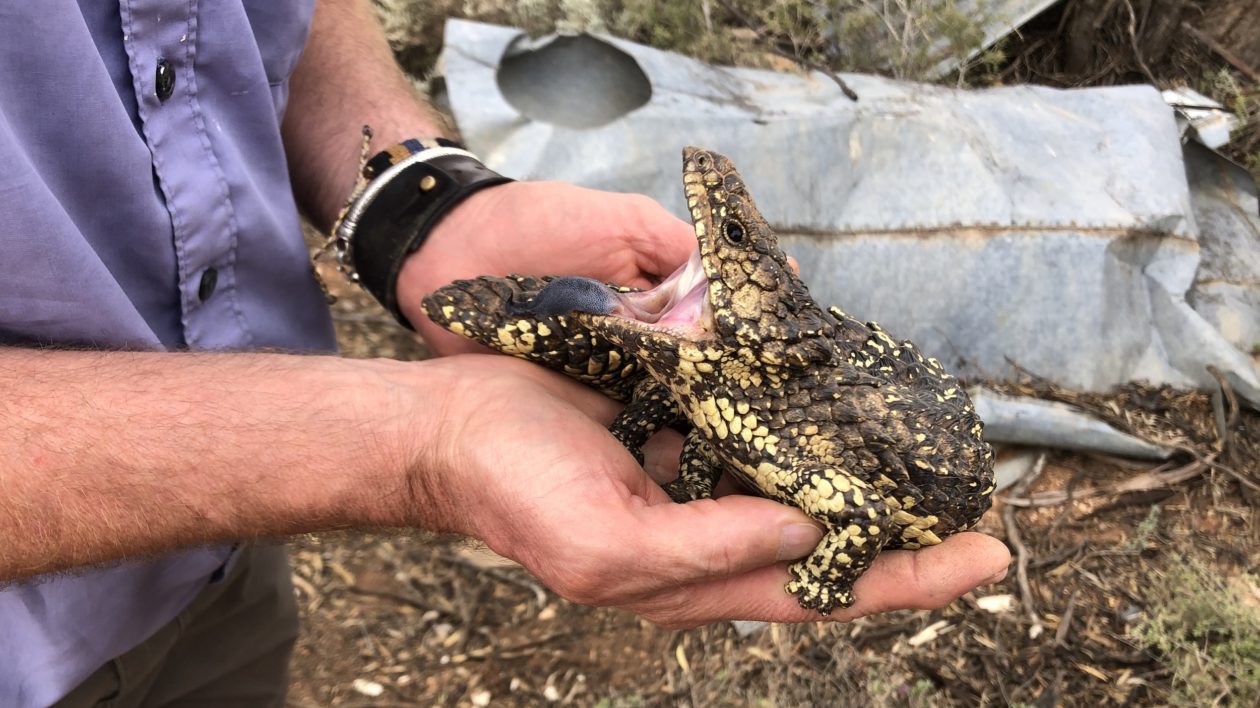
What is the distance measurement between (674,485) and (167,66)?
6.23ft

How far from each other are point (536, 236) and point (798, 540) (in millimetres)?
1540

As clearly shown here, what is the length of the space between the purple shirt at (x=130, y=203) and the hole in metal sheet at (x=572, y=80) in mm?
3190

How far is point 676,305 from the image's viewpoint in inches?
118

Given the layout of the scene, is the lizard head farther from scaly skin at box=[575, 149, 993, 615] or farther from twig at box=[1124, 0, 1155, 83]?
twig at box=[1124, 0, 1155, 83]

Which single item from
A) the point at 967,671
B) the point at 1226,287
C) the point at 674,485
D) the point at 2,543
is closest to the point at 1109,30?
the point at 1226,287

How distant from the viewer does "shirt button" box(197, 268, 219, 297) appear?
2.63m

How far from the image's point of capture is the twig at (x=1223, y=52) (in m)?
7.79

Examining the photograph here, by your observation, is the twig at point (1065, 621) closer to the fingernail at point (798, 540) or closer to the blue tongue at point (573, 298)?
the fingernail at point (798, 540)

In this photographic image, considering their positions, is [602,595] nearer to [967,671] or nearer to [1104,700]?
[967,671]

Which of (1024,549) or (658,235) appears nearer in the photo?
(658,235)

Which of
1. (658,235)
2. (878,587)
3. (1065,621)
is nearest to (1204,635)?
(1065,621)

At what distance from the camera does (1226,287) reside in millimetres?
6027

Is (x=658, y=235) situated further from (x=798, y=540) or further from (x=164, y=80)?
(x=164, y=80)

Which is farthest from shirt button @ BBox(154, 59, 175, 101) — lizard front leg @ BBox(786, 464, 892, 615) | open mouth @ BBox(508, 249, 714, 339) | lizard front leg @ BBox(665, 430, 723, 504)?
lizard front leg @ BBox(786, 464, 892, 615)
